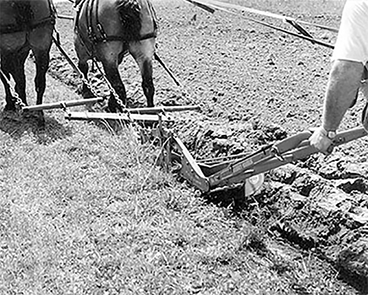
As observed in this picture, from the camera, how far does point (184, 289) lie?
364cm

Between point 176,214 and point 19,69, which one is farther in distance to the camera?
point 19,69

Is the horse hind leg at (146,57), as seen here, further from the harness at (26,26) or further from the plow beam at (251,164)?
the plow beam at (251,164)

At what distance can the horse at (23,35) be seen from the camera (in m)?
6.54

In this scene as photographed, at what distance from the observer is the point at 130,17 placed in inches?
263

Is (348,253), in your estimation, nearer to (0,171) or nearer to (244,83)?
(0,171)

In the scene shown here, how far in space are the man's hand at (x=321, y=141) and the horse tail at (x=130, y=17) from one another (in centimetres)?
380

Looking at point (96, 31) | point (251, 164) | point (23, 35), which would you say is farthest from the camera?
point (96, 31)

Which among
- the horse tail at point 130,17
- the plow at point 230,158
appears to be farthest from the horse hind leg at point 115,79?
the plow at point 230,158

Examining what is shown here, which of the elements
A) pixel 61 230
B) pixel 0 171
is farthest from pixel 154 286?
pixel 0 171

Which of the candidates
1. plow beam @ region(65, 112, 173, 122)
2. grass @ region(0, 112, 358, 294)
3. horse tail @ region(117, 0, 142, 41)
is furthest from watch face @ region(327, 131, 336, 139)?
horse tail @ region(117, 0, 142, 41)

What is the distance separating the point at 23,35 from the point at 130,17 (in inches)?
47.6

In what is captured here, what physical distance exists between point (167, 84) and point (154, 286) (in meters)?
5.53

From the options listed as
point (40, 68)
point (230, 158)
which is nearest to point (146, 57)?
point (40, 68)

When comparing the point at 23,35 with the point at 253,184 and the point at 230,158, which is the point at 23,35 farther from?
the point at 253,184
